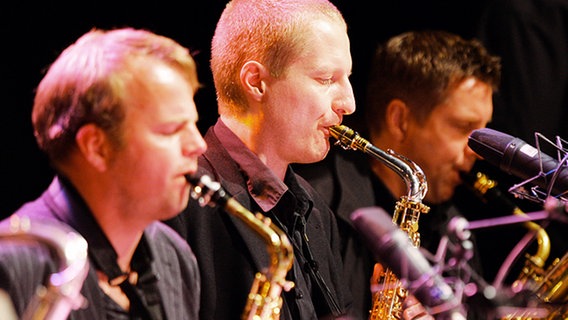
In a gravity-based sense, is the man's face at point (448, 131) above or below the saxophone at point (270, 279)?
below

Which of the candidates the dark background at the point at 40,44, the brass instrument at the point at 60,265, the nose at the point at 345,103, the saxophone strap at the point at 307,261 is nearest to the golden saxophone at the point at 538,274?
the saxophone strap at the point at 307,261

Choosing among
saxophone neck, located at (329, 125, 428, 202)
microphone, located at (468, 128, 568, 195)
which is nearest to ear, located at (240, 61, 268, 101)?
saxophone neck, located at (329, 125, 428, 202)

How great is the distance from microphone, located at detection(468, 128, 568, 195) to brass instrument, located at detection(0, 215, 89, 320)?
4.77ft

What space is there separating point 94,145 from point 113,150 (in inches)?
2.1

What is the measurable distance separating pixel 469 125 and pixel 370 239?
2378 mm

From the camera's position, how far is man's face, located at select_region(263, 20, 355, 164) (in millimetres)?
3279

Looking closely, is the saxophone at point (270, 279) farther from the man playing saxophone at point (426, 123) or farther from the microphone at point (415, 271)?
the man playing saxophone at point (426, 123)

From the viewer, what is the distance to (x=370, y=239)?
2.13 meters

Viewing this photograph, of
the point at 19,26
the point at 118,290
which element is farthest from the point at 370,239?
the point at 19,26

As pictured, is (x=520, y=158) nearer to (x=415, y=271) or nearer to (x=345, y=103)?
(x=345, y=103)

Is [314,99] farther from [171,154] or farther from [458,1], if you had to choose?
[458,1]

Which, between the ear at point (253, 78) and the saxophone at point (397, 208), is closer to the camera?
the ear at point (253, 78)

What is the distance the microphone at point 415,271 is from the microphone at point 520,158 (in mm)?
790

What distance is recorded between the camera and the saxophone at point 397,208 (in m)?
3.51
